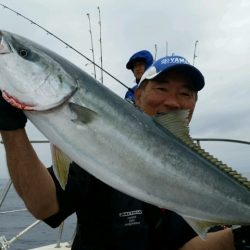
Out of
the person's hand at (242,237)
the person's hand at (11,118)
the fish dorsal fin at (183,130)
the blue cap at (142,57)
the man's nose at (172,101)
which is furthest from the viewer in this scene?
the blue cap at (142,57)

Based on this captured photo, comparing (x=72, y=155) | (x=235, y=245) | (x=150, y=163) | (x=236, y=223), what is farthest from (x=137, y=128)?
(x=235, y=245)

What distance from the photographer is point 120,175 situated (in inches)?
101

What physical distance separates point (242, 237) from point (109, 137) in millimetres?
1417

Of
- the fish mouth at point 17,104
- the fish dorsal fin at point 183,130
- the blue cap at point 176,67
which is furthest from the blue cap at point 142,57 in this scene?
the fish mouth at point 17,104

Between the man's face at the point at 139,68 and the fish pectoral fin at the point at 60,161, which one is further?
the man's face at the point at 139,68

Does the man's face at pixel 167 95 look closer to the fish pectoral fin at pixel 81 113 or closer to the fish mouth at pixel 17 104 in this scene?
the fish pectoral fin at pixel 81 113

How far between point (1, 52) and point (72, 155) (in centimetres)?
72

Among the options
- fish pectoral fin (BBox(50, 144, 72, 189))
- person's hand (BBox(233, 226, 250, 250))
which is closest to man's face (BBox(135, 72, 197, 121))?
person's hand (BBox(233, 226, 250, 250))

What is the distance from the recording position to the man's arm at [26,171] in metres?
2.76

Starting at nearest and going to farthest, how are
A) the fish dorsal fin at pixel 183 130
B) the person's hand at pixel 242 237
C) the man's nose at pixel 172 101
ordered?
the fish dorsal fin at pixel 183 130 → the person's hand at pixel 242 237 → the man's nose at pixel 172 101

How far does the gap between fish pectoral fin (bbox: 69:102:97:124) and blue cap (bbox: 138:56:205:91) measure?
1261 mm

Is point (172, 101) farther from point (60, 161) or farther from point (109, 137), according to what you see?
point (60, 161)

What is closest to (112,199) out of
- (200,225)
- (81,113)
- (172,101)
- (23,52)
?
(200,225)

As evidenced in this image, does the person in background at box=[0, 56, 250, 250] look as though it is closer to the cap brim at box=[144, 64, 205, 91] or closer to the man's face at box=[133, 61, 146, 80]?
the cap brim at box=[144, 64, 205, 91]
